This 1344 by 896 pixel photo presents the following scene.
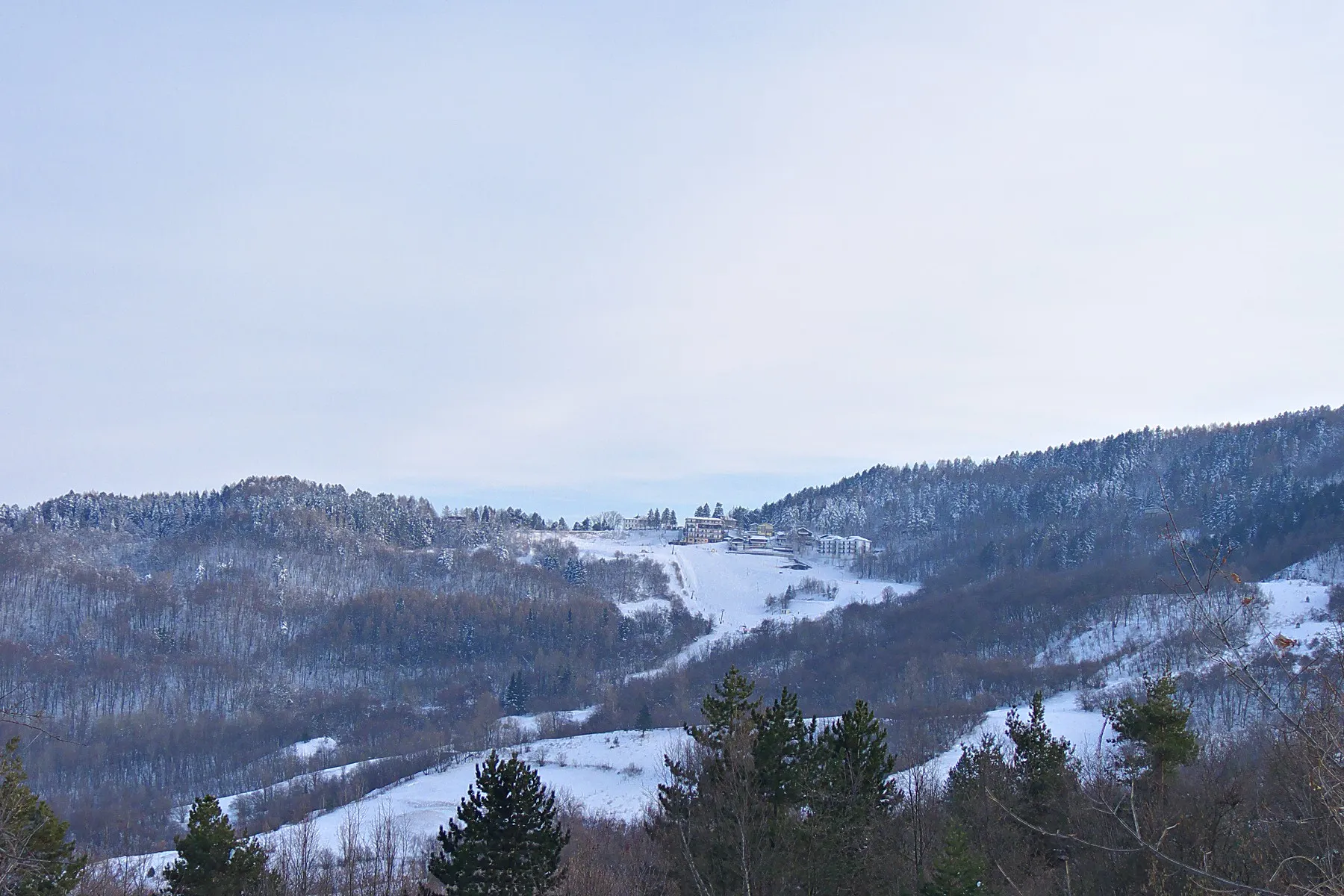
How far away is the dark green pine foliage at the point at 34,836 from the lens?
13.3m

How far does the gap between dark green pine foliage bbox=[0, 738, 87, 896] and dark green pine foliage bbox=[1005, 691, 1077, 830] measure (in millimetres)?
23476

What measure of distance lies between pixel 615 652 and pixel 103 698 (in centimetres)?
9002

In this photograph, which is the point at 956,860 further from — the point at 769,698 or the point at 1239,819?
the point at 769,698

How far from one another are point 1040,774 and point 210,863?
936 inches

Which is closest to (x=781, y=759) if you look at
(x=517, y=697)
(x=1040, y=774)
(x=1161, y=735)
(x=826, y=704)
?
(x=1161, y=735)

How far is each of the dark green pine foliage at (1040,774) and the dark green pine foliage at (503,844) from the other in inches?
540

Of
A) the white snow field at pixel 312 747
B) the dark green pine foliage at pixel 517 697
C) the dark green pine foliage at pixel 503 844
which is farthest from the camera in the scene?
the dark green pine foliage at pixel 517 697

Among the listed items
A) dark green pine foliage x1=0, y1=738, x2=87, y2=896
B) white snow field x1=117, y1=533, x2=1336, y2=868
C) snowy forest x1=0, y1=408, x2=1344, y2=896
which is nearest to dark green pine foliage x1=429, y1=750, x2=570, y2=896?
snowy forest x1=0, y1=408, x2=1344, y2=896

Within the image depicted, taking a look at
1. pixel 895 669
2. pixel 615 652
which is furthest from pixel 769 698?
pixel 615 652

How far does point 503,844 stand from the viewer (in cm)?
2138

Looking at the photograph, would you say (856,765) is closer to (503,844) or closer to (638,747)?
(503,844)

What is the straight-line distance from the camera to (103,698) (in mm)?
155250

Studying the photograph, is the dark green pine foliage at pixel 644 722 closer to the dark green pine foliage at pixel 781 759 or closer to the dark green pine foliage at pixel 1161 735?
the dark green pine foliage at pixel 781 759

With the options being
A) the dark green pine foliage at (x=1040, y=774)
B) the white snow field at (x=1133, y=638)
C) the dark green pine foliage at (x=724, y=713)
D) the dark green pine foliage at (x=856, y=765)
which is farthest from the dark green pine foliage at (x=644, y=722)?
the dark green pine foliage at (x=724, y=713)
